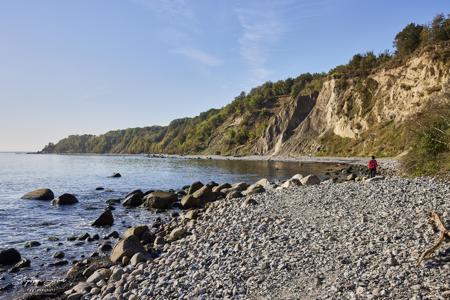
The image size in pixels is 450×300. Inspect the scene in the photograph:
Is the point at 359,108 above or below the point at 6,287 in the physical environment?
above

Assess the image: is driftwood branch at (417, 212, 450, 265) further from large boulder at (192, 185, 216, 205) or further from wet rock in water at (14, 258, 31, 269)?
large boulder at (192, 185, 216, 205)

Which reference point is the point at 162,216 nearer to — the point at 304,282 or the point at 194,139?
the point at 304,282

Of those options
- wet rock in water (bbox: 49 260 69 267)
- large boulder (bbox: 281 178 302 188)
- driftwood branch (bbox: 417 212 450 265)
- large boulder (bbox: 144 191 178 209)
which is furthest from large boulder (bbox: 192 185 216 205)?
driftwood branch (bbox: 417 212 450 265)

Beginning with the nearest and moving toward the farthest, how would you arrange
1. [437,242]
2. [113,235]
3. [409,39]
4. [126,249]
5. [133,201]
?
1. [437,242]
2. [126,249]
3. [113,235]
4. [133,201]
5. [409,39]

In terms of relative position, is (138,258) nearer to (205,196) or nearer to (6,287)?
(6,287)

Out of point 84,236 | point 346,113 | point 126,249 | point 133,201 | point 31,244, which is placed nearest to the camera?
point 126,249

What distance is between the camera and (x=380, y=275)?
23.7 feet

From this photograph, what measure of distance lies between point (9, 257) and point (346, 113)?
71230 mm

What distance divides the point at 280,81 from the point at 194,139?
146 ft

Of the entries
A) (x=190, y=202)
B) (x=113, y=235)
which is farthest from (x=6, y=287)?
(x=190, y=202)

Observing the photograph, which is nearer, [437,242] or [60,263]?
[437,242]

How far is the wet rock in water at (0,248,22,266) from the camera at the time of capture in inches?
496

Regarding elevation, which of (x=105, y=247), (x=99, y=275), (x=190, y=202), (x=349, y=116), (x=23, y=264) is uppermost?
(x=349, y=116)

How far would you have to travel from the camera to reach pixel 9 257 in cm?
1270
